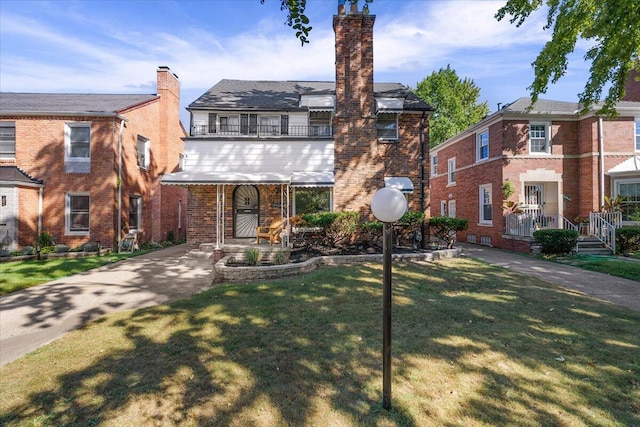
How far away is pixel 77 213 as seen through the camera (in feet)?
46.8

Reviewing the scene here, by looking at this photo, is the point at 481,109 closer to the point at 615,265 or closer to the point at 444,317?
the point at 615,265

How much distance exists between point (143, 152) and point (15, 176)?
5456 mm

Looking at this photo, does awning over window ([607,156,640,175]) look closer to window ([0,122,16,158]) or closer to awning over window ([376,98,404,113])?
awning over window ([376,98,404,113])

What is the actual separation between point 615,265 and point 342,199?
9.72 meters

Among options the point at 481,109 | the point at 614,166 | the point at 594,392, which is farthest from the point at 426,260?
the point at 481,109

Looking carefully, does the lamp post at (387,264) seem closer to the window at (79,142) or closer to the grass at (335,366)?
the grass at (335,366)

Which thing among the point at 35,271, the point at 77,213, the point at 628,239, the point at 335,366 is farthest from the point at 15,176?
the point at 628,239

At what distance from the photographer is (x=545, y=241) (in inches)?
476

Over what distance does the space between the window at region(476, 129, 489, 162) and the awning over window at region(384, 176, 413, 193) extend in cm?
660

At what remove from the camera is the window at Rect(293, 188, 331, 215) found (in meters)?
13.9

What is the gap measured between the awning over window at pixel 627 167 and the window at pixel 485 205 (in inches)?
209

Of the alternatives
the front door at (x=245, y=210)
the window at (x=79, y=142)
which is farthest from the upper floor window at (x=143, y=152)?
the front door at (x=245, y=210)

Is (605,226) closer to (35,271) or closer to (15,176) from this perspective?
(35,271)

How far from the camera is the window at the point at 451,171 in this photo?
824 inches
